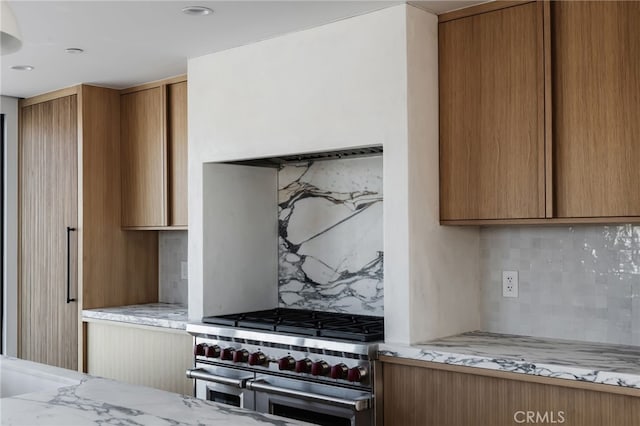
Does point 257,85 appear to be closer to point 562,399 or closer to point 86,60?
point 86,60

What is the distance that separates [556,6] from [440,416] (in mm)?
1721

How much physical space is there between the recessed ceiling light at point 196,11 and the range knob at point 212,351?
166 centimetres

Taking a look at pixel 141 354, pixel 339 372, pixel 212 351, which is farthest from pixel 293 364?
pixel 141 354

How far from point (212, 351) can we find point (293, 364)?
0.56 meters

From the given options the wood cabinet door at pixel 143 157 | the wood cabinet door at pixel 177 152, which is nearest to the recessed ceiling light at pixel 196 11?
the wood cabinet door at pixel 177 152

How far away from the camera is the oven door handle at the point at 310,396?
290 cm

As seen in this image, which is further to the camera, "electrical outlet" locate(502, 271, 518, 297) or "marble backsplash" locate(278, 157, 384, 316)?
"marble backsplash" locate(278, 157, 384, 316)

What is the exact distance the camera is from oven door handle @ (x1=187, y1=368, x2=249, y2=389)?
3.36 metres

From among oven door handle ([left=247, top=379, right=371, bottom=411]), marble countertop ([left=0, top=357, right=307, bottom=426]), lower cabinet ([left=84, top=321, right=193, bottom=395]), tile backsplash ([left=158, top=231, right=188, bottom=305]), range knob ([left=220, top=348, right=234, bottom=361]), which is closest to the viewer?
marble countertop ([left=0, top=357, right=307, bottom=426])

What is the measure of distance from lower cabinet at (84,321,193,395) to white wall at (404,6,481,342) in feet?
4.87

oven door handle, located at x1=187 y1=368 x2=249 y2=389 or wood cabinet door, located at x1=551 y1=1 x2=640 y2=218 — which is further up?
wood cabinet door, located at x1=551 y1=1 x2=640 y2=218

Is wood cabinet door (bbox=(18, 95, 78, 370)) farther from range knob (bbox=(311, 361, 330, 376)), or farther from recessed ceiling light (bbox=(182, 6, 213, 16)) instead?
range knob (bbox=(311, 361, 330, 376))

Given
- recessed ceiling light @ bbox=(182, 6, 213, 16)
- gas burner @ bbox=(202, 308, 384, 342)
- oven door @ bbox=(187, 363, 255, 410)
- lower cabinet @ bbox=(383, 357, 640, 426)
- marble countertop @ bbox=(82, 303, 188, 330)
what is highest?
recessed ceiling light @ bbox=(182, 6, 213, 16)

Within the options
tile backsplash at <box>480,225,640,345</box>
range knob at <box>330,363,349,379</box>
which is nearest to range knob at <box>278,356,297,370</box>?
range knob at <box>330,363,349,379</box>
